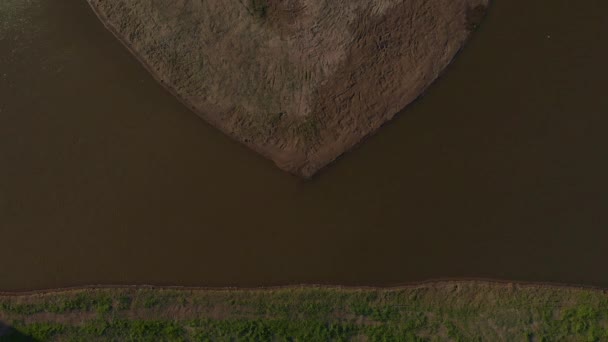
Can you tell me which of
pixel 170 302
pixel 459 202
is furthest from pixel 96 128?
pixel 459 202

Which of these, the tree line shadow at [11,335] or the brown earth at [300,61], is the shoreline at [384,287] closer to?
the tree line shadow at [11,335]

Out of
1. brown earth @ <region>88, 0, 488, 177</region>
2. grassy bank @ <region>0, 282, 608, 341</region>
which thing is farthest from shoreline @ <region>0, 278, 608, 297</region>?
brown earth @ <region>88, 0, 488, 177</region>

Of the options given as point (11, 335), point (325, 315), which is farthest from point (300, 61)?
point (11, 335)

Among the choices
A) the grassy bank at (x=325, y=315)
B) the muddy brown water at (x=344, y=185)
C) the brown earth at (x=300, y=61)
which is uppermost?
the brown earth at (x=300, y=61)

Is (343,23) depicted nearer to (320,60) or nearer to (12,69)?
(320,60)

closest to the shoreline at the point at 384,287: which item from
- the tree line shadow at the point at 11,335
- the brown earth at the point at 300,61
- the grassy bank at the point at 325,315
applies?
the grassy bank at the point at 325,315
